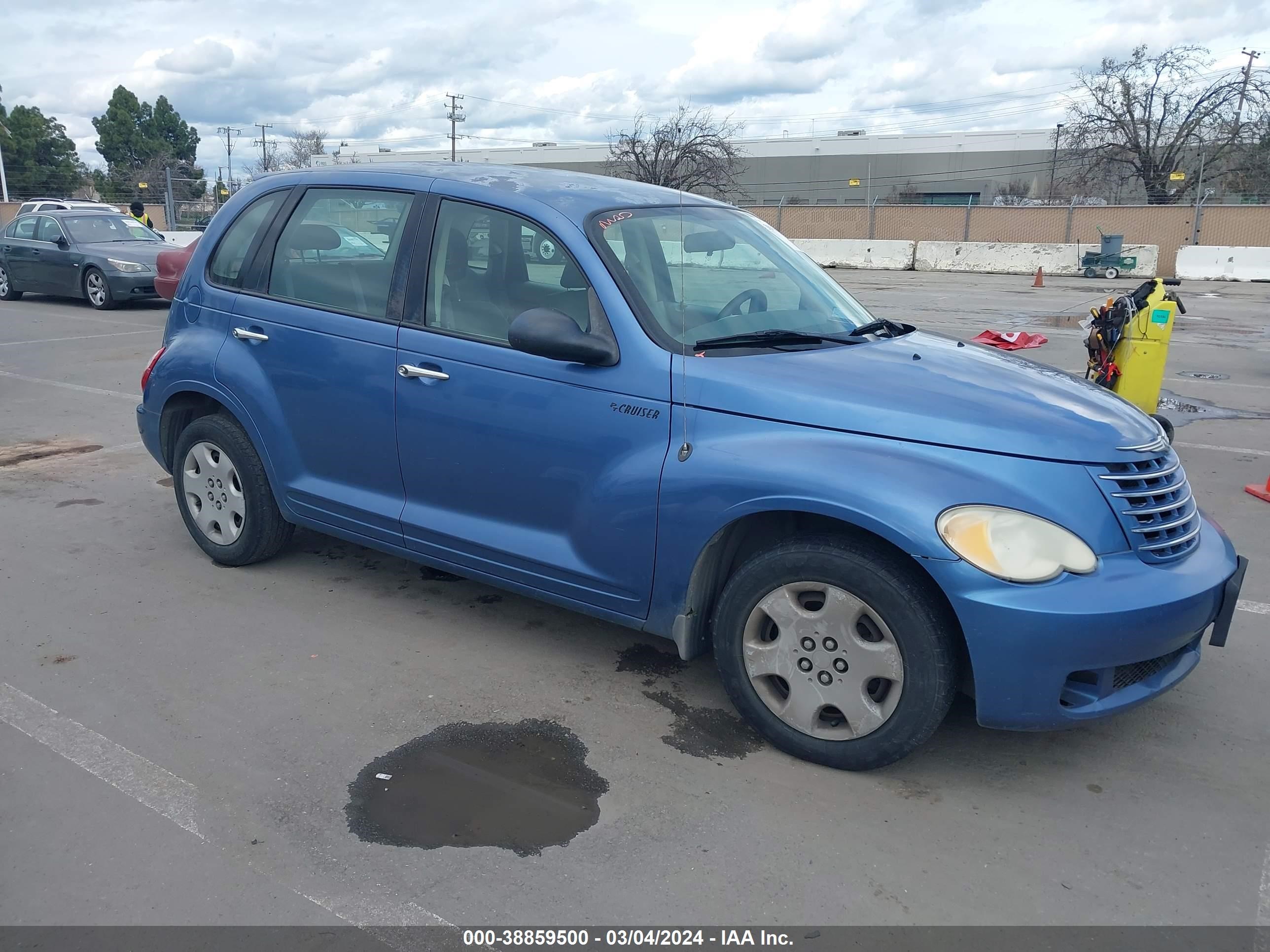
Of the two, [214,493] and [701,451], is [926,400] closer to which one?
[701,451]

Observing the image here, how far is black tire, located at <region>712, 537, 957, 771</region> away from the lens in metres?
3.06

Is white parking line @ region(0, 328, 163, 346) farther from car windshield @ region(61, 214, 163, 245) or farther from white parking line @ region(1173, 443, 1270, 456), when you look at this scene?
white parking line @ region(1173, 443, 1270, 456)

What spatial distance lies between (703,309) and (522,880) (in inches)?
81.7

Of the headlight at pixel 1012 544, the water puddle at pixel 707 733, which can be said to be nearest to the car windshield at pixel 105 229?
the water puddle at pixel 707 733

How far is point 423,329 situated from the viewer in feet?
13.3

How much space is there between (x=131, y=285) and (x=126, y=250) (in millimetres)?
857

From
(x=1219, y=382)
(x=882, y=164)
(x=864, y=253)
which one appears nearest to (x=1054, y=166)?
(x=882, y=164)

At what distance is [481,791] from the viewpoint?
3195 mm

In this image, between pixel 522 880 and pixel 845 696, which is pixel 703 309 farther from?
pixel 522 880

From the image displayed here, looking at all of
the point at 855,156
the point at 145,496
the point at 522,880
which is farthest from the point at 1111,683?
the point at 855,156

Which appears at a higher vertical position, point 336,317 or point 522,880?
point 336,317

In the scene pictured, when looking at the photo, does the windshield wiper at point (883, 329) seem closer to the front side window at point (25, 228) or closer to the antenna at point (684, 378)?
the antenna at point (684, 378)

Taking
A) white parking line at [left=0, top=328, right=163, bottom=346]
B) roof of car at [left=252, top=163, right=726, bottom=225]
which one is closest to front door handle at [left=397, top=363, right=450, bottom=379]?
→ roof of car at [left=252, top=163, right=726, bottom=225]
